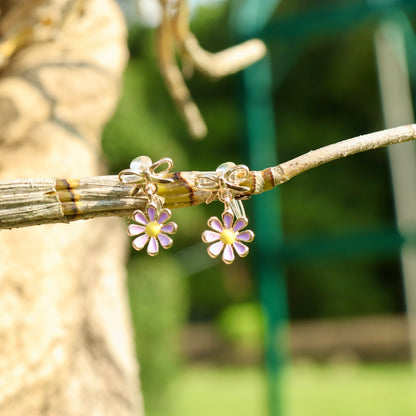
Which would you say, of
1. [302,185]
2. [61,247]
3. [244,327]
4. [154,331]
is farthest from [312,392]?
[61,247]

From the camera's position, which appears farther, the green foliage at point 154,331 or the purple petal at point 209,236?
the green foliage at point 154,331

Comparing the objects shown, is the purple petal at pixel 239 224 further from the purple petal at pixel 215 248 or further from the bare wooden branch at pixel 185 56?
the bare wooden branch at pixel 185 56

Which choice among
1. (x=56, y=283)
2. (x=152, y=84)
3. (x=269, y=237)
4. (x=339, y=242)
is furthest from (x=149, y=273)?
(x=152, y=84)

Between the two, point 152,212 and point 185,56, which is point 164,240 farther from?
point 185,56

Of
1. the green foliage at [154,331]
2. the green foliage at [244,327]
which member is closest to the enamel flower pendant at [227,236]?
the green foliage at [154,331]

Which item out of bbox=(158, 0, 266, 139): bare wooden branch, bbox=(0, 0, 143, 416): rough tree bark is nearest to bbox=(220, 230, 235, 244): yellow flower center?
bbox=(0, 0, 143, 416): rough tree bark

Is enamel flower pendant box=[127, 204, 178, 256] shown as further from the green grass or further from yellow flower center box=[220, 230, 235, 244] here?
the green grass
